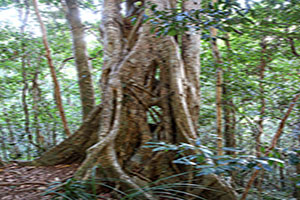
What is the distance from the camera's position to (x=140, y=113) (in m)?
3.76

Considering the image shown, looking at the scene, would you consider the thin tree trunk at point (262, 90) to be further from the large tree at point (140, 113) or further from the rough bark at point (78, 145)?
the rough bark at point (78, 145)

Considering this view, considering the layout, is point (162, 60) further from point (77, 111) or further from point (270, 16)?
point (77, 111)

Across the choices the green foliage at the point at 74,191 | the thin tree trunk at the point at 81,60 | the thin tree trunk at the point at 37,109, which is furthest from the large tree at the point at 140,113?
the thin tree trunk at the point at 37,109

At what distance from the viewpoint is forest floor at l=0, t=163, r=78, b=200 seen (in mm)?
3094

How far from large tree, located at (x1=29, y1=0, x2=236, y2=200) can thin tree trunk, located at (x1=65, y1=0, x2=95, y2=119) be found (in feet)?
2.91

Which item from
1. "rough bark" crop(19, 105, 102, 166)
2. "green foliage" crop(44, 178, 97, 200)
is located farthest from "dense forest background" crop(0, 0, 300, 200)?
"green foliage" crop(44, 178, 97, 200)

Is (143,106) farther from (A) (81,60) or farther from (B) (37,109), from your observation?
(B) (37,109)

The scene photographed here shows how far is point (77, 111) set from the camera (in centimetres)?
751

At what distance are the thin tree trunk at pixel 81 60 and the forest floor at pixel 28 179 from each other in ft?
4.65

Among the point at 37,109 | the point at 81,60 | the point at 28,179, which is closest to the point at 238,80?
the point at 81,60

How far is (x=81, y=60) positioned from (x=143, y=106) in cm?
193

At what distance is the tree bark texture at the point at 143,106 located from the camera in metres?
3.24

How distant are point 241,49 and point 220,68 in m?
1.32

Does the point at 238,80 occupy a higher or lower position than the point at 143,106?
higher
